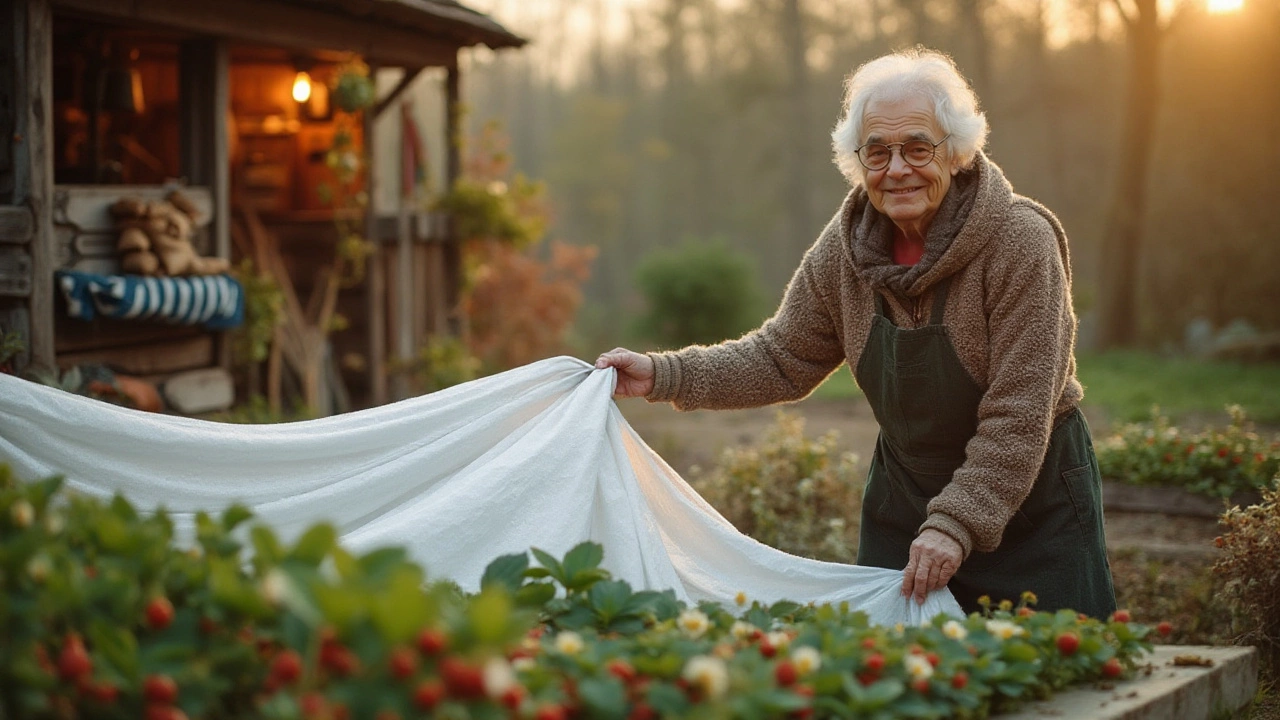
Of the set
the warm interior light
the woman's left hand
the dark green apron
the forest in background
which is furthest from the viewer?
the forest in background

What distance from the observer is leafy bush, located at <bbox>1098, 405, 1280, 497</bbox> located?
5828mm

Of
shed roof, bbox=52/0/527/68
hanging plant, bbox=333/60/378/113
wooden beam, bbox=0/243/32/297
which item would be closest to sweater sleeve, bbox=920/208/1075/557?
wooden beam, bbox=0/243/32/297

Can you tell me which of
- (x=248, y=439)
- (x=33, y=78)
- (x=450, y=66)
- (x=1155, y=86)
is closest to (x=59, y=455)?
(x=248, y=439)

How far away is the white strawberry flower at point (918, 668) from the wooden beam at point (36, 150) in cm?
474

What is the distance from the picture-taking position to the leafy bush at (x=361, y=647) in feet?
4.78

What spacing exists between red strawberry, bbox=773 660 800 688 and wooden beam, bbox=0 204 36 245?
5.00 meters

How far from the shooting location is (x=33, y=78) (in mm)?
5645

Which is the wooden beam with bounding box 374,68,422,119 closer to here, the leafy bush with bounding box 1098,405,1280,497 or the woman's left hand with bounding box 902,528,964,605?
the leafy bush with bounding box 1098,405,1280,497

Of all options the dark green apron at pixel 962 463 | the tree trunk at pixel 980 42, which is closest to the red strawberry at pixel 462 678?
the dark green apron at pixel 962 463

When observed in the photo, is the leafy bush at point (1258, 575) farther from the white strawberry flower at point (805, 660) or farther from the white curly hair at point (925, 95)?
the white strawberry flower at point (805, 660)

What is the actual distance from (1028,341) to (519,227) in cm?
726

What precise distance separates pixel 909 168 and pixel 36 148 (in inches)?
172

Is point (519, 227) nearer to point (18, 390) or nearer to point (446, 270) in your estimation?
point (446, 270)

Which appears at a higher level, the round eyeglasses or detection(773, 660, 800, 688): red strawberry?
Result: the round eyeglasses
